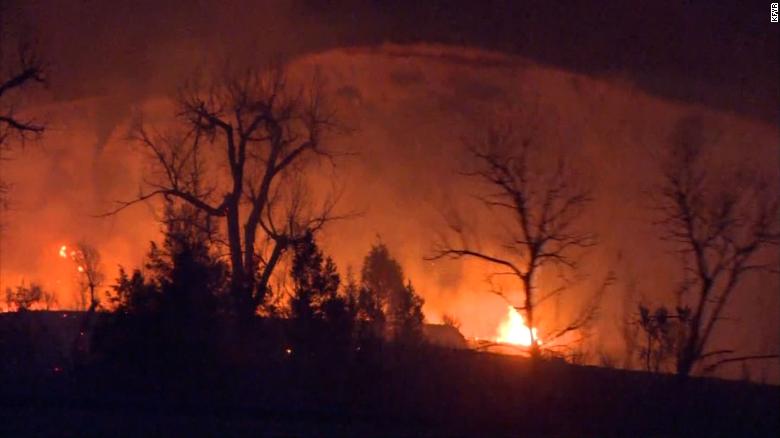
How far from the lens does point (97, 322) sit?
2327 cm

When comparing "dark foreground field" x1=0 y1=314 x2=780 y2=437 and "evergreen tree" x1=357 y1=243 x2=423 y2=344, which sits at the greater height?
"evergreen tree" x1=357 y1=243 x2=423 y2=344

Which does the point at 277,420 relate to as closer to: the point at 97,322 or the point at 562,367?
the point at 562,367

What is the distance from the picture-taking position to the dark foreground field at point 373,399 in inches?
603

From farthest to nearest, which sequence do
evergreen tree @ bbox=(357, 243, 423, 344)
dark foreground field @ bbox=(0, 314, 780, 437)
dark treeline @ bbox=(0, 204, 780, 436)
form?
evergreen tree @ bbox=(357, 243, 423, 344) → dark treeline @ bbox=(0, 204, 780, 436) → dark foreground field @ bbox=(0, 314, 780, 437)

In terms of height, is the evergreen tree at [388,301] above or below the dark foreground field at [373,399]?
above

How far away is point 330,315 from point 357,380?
3.33 m

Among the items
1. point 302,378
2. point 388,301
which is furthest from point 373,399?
point 388,301

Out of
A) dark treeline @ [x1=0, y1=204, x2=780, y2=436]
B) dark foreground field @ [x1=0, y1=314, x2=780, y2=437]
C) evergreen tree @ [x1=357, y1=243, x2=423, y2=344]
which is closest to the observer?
dark foreground field @ [x1=0, y1=314, x2=780, y2=437]

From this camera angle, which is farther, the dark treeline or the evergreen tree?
the evergreen tree

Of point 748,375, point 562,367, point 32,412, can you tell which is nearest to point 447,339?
point 562,367

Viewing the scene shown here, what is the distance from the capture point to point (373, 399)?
18578 millimetres

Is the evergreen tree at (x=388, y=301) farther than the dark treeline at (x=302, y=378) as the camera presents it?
Yes

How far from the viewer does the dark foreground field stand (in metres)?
15.3

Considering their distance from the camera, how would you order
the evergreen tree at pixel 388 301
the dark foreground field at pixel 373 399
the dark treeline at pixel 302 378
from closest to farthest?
the dark foreground field at pixel 373 399 → the dark treeline at pixel 302 378 → the evergreen tree at pixel 388 301
